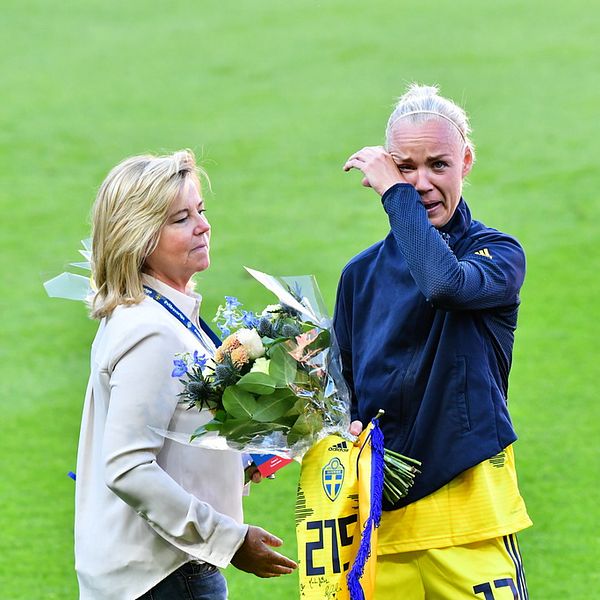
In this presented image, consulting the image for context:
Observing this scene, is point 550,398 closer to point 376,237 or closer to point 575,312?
point 575,312

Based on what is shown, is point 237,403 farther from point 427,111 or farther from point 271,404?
point 427,111

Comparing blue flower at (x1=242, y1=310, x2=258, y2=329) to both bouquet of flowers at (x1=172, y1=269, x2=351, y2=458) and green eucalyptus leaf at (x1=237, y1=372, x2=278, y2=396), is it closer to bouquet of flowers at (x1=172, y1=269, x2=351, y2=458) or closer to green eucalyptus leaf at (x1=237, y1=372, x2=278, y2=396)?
bouquet of flowers at (x1=172, y1=269, x2=351, y2=458)

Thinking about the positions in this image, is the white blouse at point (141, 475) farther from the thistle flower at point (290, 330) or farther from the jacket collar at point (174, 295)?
the thistle flower at point (290, 330)

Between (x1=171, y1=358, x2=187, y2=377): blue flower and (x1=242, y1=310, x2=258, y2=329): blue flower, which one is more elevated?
(x1=242, y1=310, x2=258, y2=329): blue flower

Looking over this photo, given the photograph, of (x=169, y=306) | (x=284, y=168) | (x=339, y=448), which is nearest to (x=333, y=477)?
(x=339, y=448)

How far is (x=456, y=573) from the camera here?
278 cm

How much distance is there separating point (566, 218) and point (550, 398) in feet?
11.9

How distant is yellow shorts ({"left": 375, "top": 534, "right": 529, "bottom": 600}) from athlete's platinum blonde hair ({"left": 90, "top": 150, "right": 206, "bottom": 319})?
90cm

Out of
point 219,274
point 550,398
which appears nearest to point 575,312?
point 550,398

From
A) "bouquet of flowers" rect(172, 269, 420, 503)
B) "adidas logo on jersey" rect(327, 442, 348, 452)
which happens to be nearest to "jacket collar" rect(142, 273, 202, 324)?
"bouquet of flowers" rect(172, 269, 420, 503)

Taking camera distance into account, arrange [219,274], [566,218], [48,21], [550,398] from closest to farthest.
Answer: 1. [550,398]
2. [219,274]
3. [566,218]
4. [48,21]

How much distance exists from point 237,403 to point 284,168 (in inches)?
400

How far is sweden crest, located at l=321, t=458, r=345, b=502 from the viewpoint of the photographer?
106 inches

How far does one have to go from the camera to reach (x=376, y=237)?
34.0 ft
